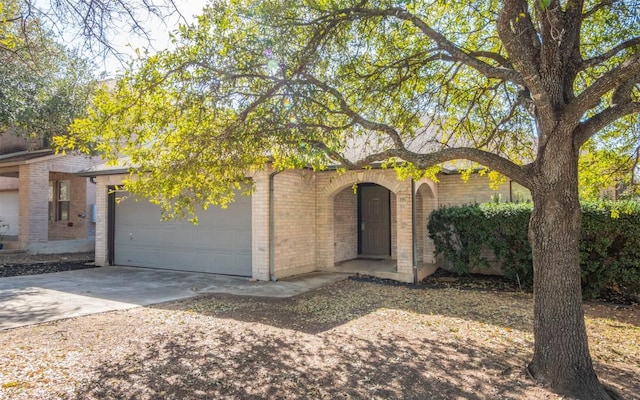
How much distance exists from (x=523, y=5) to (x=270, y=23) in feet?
10.3

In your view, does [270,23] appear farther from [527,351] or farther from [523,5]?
[527,351]

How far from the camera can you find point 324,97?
250 inches

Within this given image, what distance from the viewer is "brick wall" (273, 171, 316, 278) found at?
10039mm

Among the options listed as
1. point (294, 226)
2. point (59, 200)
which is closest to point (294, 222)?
point (294, 226)

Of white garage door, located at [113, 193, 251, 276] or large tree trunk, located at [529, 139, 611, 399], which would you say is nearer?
large tree trunk, located at [529, 139, 611, 399]

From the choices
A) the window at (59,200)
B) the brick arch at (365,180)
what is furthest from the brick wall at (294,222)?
the window at (59,200)

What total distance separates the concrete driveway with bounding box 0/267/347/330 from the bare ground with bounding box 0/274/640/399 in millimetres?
694

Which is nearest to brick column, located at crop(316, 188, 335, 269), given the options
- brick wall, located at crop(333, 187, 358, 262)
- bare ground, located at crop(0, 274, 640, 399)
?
brick wall, located at crop(333, 187, 358, 262)

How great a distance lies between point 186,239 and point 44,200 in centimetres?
829

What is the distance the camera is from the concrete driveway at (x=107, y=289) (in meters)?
6.97

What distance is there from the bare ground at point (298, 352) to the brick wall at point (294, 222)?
2.63 m

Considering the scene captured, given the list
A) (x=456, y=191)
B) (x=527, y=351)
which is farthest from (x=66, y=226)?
(x=527, y=351)

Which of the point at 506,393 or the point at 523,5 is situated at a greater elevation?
the point at 523,5

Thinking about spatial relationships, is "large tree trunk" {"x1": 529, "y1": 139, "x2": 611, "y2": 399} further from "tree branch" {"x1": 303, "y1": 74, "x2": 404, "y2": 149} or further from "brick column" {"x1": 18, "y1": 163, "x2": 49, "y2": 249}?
"brick column" {"x1": 18, "y1": 163, "x2": 49, "y2": 249}
